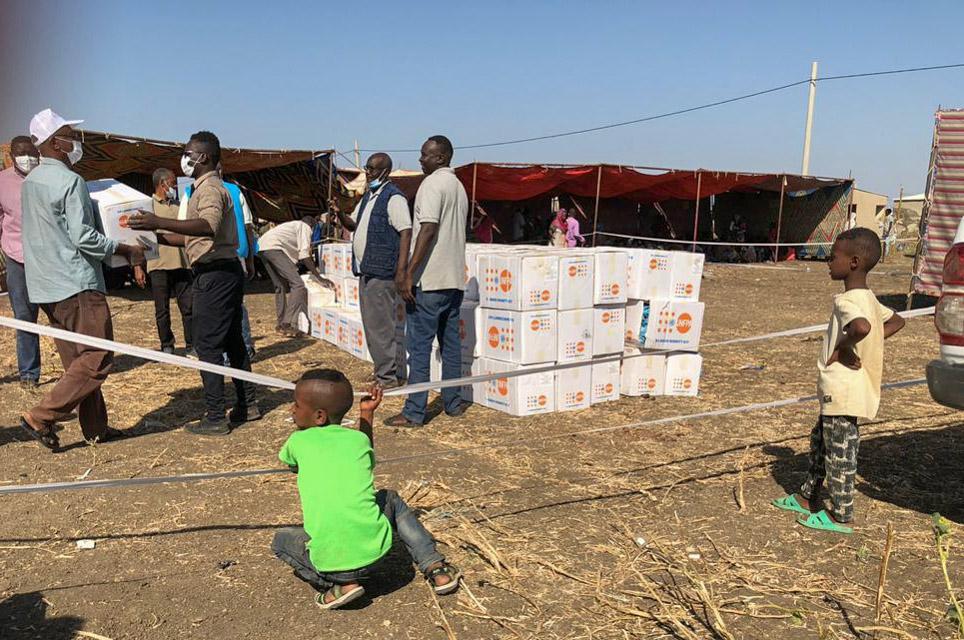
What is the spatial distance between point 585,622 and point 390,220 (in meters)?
3.45

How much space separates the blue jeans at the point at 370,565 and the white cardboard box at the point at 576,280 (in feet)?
9.91

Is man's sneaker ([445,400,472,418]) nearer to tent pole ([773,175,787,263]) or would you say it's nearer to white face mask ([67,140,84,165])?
white face mask ([67,140,84,165])

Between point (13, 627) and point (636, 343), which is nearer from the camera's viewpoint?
point (13, 627)

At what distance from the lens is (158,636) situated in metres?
2.89

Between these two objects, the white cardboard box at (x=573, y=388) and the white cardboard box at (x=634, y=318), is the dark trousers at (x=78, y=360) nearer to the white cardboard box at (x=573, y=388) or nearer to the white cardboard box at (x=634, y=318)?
the white cardboard box at (x=573, y=388)

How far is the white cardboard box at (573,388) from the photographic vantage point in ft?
19.9

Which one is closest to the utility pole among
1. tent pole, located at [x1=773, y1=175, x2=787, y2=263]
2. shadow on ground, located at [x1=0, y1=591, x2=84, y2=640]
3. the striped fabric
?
tent pole, located at [x1=773, y1=175, x2=787, y2=263]

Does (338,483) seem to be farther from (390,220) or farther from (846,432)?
(390,220)

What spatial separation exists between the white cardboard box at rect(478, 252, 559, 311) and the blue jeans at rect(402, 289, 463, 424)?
16.7 inches

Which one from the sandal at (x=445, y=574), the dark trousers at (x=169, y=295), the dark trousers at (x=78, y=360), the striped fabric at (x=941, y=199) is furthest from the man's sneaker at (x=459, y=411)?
the striped fabric at (x=941, y=199)

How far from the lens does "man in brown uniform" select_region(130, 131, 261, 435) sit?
4.88 m

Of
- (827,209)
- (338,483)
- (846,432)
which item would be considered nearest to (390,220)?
(338,483)

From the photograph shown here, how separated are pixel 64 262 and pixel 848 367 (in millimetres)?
4583

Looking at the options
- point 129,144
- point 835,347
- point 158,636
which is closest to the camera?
point 158,636
